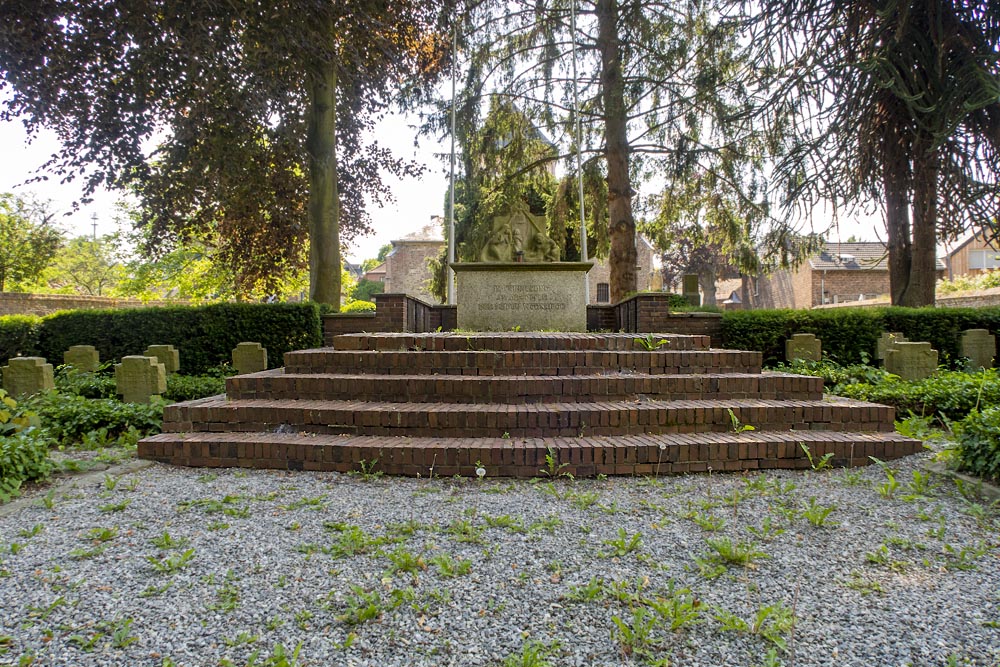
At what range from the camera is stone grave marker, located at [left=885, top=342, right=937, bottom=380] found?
7.04 m

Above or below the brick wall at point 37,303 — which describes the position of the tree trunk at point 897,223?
above

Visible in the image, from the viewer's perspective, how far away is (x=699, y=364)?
5.02 metres

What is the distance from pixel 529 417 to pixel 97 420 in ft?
14.0

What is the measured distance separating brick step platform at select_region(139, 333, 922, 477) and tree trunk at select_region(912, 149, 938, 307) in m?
7.16

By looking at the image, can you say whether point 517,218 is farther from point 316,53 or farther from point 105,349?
point 105,349

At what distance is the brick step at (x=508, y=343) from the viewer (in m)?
5.31

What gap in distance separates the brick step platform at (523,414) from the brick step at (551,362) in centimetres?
1

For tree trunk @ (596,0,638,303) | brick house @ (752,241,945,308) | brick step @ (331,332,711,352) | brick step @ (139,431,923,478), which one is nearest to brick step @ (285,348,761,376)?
brick step @ (331,332,711,352)

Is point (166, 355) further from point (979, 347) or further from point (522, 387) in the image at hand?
point (979, 347)

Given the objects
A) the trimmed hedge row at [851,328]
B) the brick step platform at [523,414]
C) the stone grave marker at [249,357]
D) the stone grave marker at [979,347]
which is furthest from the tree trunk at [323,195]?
the stone grave marker at [979,347]

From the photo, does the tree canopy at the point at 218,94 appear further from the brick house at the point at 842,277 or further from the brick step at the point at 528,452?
the brick house at the point at 842,277

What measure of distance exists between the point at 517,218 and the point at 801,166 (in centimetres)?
520

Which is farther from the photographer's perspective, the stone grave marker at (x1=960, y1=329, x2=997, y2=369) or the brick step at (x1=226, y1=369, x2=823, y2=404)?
the stone grave marker at (x1=960, y1=329, x2=997, y2=369)

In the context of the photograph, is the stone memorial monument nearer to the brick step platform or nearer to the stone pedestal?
the stone pedestal
